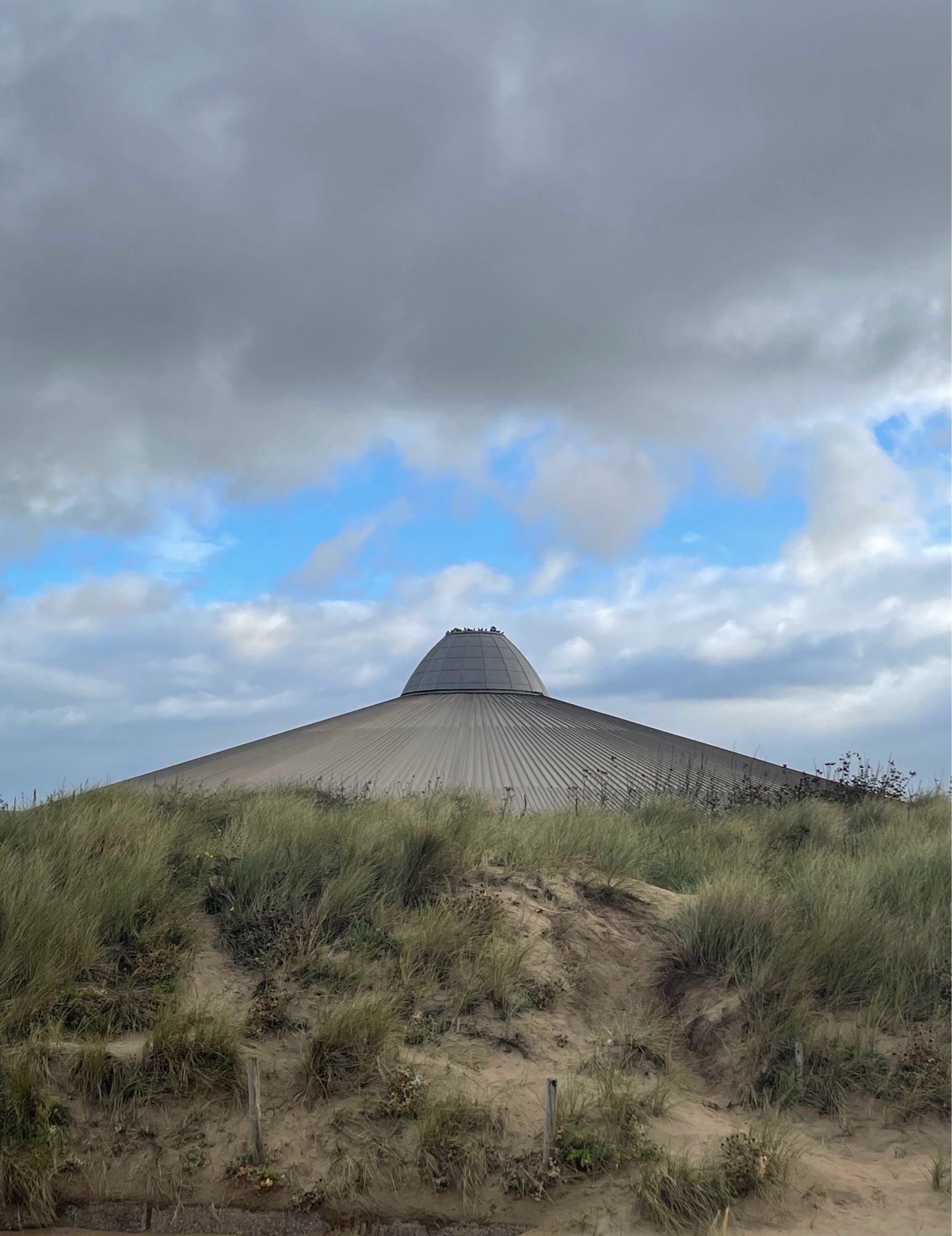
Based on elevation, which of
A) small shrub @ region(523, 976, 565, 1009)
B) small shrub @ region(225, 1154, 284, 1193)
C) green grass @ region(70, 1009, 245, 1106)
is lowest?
small shrub @ region(225, 1154, 284, 1193)

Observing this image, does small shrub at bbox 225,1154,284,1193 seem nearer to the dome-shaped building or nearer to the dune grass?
the dune grass

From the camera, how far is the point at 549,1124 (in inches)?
231

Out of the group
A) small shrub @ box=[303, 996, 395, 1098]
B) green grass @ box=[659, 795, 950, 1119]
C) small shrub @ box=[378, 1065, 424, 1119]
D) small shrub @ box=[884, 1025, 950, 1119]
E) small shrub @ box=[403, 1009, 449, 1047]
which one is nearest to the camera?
small shrub @ box=[378, 1065, 424, 1119]

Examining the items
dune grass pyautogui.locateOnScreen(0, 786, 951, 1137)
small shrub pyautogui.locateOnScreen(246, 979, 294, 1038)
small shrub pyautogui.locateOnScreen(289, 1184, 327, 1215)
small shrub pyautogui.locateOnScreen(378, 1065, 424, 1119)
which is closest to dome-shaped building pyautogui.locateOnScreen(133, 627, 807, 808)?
dune grass pyautogui.locateOnScreen(0, 786, 951, 1137)

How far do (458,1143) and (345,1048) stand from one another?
1.05 metres

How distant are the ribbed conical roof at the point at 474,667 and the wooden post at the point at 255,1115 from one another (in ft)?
63.0

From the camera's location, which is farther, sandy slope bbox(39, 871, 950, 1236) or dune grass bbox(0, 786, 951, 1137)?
dune grass bbox(0, 786, 951, 1137)

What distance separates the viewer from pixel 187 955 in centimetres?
779

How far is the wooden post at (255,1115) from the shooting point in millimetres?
6000

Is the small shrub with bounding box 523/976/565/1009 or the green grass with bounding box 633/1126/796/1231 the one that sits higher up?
the small shrub with bounding box 523/976/565/1009

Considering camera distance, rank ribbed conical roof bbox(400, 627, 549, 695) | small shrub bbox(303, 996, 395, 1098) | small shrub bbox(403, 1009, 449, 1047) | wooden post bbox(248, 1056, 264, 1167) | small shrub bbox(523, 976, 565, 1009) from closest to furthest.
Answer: wooden post bbox(248, 1056, 264, 1167) → small shrub bbox(303, 996, 395, 1098) → small shrub bbox(403, 1009, 449, 1047) → small shrub bbox(523, 976, 565, 1009) → ribbed conical roof bbox(400, 627, 549, 695)

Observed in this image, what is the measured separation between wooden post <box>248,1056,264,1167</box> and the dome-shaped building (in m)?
10.7

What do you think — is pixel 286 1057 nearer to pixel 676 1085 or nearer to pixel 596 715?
pixel 676 1085

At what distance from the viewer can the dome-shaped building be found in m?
18.9
